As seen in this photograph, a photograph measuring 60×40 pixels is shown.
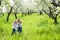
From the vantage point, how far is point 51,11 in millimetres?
29781

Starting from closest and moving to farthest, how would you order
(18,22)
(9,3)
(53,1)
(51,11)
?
(18,22) < (53,1) < (51,11) < (9,3)

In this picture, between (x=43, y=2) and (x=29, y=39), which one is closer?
(x=29, y=39)

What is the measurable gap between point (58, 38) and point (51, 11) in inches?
507

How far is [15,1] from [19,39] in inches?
1013

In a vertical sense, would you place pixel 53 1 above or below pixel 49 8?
above

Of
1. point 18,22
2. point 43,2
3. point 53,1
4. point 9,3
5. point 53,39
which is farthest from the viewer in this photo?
point 9,3

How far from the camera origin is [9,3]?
41.1 meters

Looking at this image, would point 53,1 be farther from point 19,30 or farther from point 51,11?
point 51,11

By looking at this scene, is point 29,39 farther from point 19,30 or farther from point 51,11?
point 51,11

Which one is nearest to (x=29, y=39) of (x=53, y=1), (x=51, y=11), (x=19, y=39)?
(x=19, y=39)

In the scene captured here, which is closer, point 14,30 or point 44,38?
point 44,38

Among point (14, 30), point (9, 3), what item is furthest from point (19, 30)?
point (9, 3)

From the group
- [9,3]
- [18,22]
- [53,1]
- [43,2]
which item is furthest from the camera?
[9,3]

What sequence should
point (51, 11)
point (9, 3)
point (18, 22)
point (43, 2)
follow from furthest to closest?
point (9, 3)
point (51, 11)
point (43, 2)
point (18, 22)
